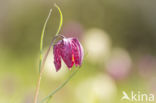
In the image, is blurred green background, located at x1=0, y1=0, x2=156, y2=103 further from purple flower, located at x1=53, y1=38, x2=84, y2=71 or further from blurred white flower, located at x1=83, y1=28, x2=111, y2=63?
purple flower, located at x1=53, y1=38, x2=84, y2=71

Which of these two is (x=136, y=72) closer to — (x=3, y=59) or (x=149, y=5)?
(x=3, y=59)

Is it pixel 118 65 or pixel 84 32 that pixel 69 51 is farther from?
pixel 84 32

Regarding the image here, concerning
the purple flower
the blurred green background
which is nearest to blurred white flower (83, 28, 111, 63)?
the blurred green background

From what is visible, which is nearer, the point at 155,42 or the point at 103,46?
the point at 103,46

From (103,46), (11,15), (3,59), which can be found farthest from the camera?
(11,15)

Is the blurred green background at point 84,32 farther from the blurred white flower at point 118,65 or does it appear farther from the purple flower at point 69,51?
the purple flower at point 69,51

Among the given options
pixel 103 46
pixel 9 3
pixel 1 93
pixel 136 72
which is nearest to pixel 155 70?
pixel 136 72

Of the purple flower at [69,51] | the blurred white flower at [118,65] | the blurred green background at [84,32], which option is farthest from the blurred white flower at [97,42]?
the purple flower at [69,51]

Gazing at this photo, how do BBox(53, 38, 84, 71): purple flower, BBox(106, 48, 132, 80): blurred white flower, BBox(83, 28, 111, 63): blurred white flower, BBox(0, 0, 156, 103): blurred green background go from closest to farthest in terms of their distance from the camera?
BBox(53, 38, 84, 71): purple flower < BBox(83, 28, 111, 63): blurred white flower < BBox(106, 48, 132, 80): blurred white flower < BBox(0, 0, 156, 103): blurred green background
